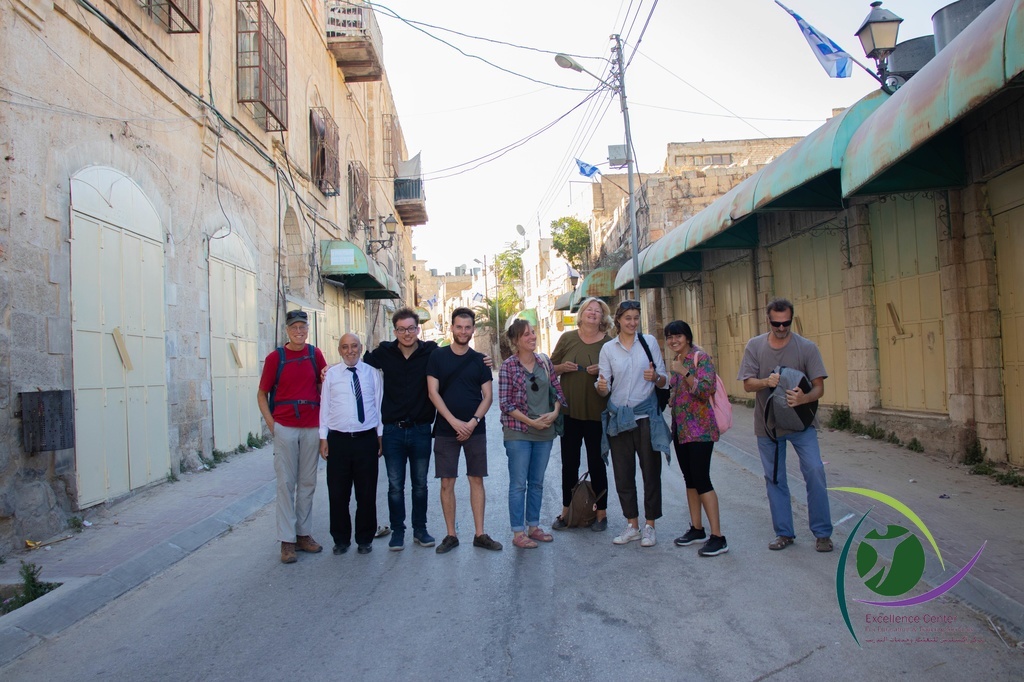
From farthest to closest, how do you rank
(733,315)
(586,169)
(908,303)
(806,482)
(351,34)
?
(586,169) → (351,34) → (733,315) → (908,303) → (806,482)

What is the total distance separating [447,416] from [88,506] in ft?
12.7

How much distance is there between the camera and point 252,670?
12.4 feet

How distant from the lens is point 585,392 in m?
6.21

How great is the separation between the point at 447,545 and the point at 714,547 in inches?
77.0

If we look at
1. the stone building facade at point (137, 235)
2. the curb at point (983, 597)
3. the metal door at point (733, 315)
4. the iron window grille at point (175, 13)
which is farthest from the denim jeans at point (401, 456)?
the metal door at point (733, 315)

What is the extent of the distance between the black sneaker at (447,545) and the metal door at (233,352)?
6.49 meters

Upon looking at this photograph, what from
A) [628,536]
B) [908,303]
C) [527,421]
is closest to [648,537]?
[628,536]

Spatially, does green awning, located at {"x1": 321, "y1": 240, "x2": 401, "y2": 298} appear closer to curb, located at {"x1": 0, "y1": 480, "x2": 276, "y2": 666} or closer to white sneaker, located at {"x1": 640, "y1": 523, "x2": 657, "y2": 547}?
curb, located at {"x1": 0, "y1": 480, "x2": 276, "y2": 666}

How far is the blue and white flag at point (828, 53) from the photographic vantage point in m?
10.4

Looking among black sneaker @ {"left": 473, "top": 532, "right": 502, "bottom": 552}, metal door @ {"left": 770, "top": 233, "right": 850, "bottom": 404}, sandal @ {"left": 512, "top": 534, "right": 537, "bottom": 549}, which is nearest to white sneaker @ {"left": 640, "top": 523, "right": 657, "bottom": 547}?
sandal @ {"left": 512, "top": 534, "right": 537, "bottom": 549}

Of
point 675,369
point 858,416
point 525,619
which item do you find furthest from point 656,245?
point 525,619

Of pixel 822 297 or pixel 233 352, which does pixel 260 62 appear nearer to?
pixel 233 352

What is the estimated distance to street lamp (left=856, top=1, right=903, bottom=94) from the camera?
9016 millimetres

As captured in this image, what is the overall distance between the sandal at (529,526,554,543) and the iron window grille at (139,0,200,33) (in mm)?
7401
